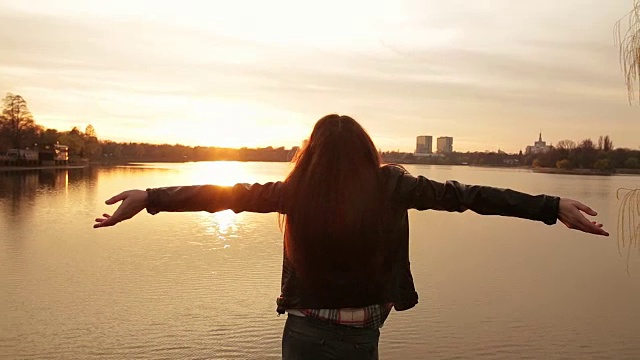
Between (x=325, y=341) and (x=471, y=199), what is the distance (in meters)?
0.64

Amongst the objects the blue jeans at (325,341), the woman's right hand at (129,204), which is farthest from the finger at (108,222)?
the blue jeans at (325,341)

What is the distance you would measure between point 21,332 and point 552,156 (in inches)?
3772

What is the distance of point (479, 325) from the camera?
30.1 ft

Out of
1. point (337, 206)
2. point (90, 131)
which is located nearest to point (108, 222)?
point (337, 206)

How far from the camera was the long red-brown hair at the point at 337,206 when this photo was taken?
192 cm

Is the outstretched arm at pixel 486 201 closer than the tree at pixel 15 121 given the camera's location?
Yes

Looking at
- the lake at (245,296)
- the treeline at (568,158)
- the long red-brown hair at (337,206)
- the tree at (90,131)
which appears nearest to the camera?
the long red-brown hair at (337,206)

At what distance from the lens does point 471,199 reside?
1939 mm

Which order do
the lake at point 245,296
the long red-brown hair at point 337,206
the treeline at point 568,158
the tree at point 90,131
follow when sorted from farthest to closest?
the tree at point 90,131, the treeline at point 568,158, the lake at point 245,296, the long red-brown hair at point 337,206

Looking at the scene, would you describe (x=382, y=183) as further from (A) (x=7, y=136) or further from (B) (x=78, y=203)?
(A) (x=7, y=136)

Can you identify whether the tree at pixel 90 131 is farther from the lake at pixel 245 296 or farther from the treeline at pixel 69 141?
the lake at pixel 245 296

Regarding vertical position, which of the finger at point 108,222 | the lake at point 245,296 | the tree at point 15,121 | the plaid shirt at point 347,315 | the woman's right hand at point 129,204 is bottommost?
the lake at point 245,296

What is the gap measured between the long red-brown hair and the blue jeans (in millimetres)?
151

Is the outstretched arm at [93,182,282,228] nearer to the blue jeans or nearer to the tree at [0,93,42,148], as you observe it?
the blue jeans
